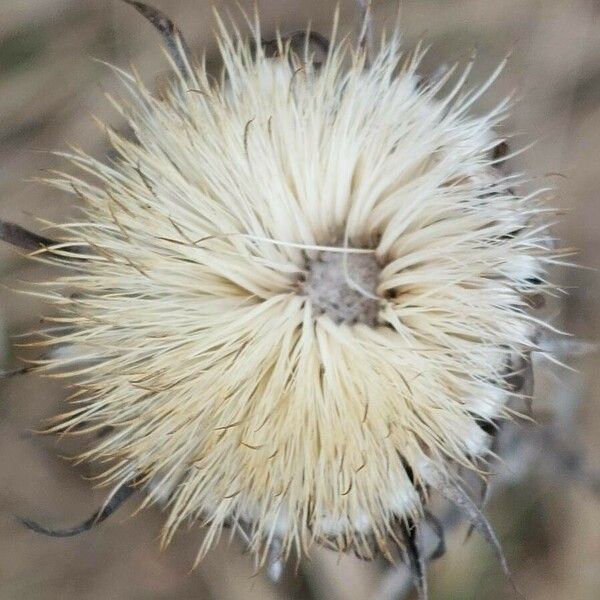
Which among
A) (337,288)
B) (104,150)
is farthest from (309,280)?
(104,150)

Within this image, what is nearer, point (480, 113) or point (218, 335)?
point (218, 335)

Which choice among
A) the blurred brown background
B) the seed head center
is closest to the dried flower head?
the seed head center

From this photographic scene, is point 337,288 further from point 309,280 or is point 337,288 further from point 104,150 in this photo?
point 104,150

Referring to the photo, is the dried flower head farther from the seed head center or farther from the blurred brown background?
the blurred brown background

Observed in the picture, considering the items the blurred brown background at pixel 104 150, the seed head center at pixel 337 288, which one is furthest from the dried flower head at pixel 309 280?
the blurred brown background at pixel 104 150

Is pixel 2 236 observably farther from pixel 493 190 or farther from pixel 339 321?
pixel 493 190

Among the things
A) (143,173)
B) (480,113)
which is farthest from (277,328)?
(480,113)
